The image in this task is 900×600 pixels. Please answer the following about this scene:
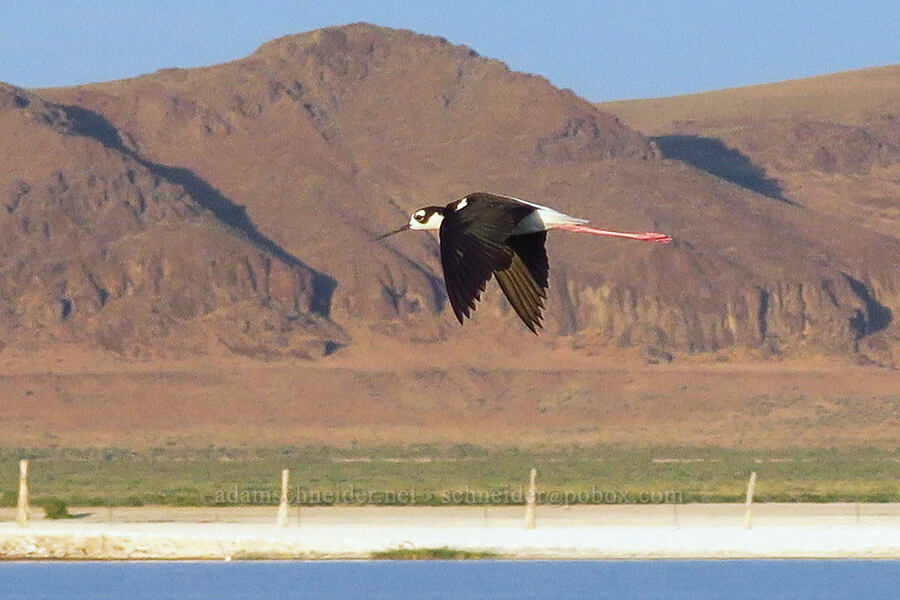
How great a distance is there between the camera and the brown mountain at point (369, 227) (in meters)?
92.5

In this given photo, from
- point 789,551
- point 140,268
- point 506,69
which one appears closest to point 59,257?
point 140,268

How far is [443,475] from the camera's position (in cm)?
6594

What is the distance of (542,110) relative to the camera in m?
111

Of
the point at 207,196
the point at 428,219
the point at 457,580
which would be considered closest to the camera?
the point at 428,219

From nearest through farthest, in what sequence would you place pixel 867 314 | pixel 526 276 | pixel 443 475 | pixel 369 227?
pixel 526 276, pixel 443 475, pixel 867 314, pixel 369 227

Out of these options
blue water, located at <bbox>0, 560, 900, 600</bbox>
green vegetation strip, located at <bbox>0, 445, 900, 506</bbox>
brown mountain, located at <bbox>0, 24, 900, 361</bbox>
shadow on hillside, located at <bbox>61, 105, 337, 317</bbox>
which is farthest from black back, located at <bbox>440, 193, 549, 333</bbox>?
shadow on hillside, located at <bbox>61, 105, 337, 317</bbox>

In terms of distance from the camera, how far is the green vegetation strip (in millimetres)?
47688

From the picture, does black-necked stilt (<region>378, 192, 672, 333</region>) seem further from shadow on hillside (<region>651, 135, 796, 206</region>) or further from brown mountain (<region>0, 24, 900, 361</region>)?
shadow on hillside (<region>651, 135, 796, 206</region>)

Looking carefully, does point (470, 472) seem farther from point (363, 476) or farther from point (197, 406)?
point (197, 406)

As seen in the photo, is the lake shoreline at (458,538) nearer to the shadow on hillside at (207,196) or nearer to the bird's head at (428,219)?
the bird's head at (428,219)

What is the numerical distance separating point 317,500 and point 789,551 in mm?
16699

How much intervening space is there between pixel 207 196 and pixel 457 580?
7626 centimetres

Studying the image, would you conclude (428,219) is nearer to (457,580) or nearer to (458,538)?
(457,580)

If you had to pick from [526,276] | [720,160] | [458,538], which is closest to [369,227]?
[720,160]
